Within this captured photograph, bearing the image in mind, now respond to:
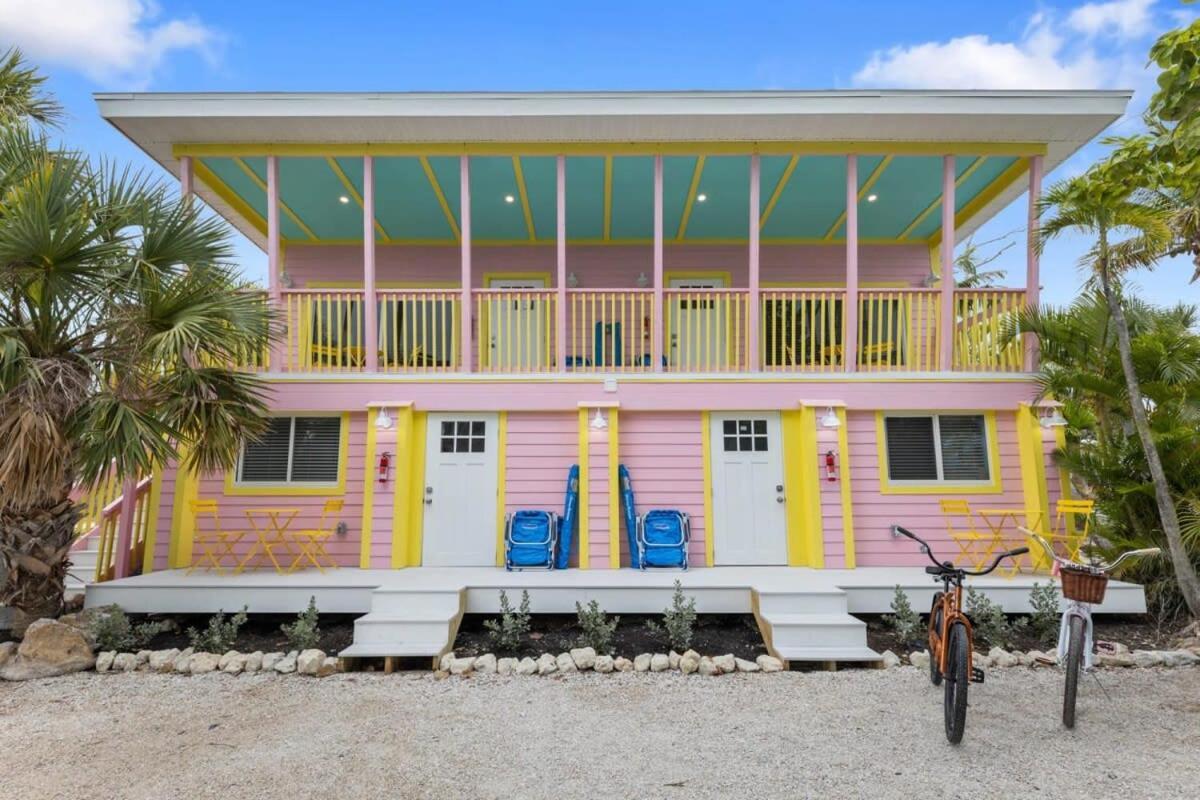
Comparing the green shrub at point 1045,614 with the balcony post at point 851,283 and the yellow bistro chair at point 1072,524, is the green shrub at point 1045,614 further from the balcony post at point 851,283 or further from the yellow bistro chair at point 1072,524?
the balcony post at point 851,283

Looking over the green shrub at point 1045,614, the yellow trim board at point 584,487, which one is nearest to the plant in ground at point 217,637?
the yellow trim board at point 584,487

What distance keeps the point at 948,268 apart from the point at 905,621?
153 inches

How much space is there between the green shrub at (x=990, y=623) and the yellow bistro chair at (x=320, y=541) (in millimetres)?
5897

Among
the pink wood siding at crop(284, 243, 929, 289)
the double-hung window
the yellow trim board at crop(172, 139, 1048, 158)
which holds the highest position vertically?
the yellow trim board at crop(172, 139, 1048, 158)

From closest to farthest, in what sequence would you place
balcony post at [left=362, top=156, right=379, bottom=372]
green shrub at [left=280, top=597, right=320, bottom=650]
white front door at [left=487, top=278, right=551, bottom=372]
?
1. green shrub at [left=280, top=597, right=320, bottom=650]
2. balcony post at [left=362, top=156, right=379, bottom=372]
3. white front door at [left=487, top=278, right=551, bottom=372]

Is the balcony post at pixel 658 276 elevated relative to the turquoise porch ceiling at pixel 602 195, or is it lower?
lower

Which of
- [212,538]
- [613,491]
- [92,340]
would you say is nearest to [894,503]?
[613,491]

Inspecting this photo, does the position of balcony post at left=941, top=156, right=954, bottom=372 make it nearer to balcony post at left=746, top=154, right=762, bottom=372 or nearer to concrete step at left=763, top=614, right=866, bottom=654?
balcony post at left=746, top=154, right=762, bottom=372

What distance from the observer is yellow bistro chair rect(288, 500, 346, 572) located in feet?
20.2

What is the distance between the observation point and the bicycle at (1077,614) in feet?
10.9

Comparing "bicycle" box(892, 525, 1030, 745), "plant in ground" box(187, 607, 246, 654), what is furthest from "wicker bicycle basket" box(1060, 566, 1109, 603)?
"plant in ground" box(187, 607, 246, 654)

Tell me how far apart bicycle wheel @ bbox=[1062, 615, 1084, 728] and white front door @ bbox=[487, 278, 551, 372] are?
15.9ft

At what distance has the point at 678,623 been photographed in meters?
4.95

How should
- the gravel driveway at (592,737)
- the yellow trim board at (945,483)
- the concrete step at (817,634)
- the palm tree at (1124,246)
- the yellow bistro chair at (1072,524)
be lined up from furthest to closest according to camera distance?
the yellow trim board at (945,483) < the yellow bistro chair at (1072,524) < the palm tree at (1124,246) < the concrete step at (817,634) < the gravel driveway at (592,737)
